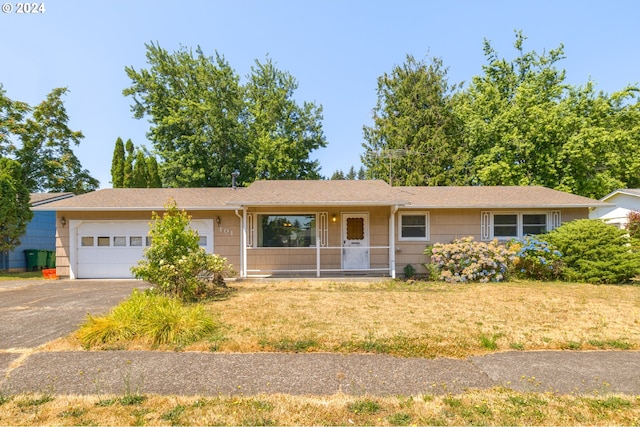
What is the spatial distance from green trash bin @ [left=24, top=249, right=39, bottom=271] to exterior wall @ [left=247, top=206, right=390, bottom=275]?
40.6ft

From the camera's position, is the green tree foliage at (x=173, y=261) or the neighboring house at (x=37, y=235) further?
the neighboring house at (x=37, y=235)

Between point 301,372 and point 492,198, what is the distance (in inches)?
450

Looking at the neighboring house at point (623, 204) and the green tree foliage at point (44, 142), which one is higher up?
the green tree foliage at point (44, 142)

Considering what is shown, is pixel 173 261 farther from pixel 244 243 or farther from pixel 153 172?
pixel 153 172

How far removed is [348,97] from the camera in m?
22.9

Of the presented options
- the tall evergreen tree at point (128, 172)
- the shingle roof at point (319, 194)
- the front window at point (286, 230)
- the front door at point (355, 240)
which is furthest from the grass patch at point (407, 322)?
the tall evergreen tree at point (128, 172)

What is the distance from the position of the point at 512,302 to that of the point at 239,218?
29.6ft

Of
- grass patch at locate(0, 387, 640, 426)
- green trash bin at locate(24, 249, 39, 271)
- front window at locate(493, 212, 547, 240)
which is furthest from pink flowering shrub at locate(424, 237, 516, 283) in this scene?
green trash bin at locate(24, 249, 39, 271)

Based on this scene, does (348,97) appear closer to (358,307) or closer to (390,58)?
(390,58)

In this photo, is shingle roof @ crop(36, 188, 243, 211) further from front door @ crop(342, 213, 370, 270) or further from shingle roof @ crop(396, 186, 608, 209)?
shingle roof @ crop(396, 186, 608, 209)

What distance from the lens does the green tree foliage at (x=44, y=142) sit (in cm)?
2169

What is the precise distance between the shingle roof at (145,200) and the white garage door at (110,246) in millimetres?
721

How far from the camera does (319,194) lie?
41.3 ft
